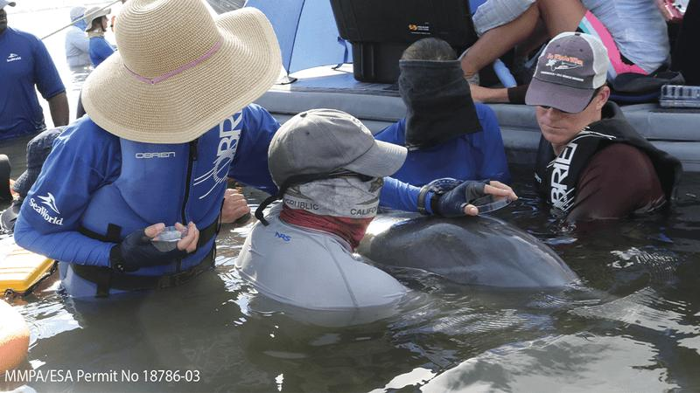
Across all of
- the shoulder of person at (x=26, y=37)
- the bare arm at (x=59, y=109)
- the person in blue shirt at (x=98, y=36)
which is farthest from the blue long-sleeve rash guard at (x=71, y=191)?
the person in blue shirt at (x=98, y=36)

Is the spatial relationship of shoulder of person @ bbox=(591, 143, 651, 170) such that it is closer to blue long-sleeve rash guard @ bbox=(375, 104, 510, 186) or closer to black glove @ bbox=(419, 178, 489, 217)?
blue long-sleeve rash guard @ bbox=(375, 104, 510, 186)

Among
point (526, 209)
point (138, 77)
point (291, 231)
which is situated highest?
point (138, 77)

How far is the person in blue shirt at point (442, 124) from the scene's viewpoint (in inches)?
181

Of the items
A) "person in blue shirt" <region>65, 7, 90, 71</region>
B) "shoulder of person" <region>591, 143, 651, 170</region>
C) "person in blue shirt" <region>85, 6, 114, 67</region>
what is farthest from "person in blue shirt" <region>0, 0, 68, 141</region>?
"person in blue shirt" <region>65, 7, 90, 71</region>

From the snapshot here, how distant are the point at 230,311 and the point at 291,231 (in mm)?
514

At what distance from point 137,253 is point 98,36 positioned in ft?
21.8

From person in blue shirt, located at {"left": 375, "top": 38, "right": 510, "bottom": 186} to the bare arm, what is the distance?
13.7 ft

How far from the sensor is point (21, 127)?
7.86 metres

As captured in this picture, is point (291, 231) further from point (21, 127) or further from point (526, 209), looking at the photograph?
point (21, 127)

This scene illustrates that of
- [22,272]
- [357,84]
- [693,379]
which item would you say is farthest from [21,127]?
[693,379]

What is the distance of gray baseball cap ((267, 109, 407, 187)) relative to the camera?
3.26 m

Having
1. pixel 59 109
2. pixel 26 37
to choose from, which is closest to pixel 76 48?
pixel 26 37

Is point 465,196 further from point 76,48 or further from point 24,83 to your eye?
point 76,48

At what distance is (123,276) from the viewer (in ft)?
11.7
